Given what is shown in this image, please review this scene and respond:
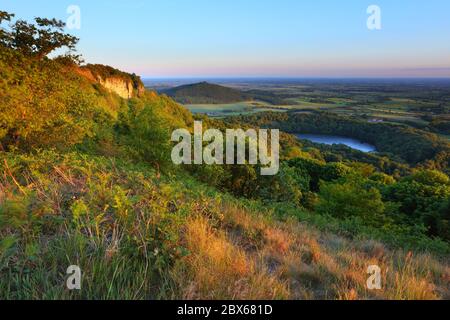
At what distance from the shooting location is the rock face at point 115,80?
2282 inches

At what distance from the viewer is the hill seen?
18190cm

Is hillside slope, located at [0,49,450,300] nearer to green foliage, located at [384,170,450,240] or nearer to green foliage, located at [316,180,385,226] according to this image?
green foliage, located at [316,180,385,226]

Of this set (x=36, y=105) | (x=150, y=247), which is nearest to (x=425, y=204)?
(x=150, y=247)

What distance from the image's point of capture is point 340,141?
443ft

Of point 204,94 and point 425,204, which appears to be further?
point 204,94

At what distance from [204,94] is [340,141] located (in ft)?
320

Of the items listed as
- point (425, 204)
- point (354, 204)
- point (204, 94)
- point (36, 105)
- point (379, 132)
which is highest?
point (204, 94)

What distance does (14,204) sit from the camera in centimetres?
364

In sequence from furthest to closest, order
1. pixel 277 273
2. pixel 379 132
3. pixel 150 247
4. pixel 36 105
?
pixel 379 132 → pixel 36 105 → pixel 277 273 → pixel 150 247

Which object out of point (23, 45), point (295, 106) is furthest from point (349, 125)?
point (23, 45)

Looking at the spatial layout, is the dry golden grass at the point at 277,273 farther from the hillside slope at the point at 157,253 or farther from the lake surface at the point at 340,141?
the lake surface at the point at 340,141

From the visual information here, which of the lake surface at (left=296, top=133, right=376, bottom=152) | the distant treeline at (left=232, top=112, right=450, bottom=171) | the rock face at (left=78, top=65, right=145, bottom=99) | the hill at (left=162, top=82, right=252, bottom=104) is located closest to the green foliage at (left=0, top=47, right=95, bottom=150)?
the rock face at (left=78, top=65, right=145, bottom=99)

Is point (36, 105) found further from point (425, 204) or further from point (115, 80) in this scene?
point (115, 80)
